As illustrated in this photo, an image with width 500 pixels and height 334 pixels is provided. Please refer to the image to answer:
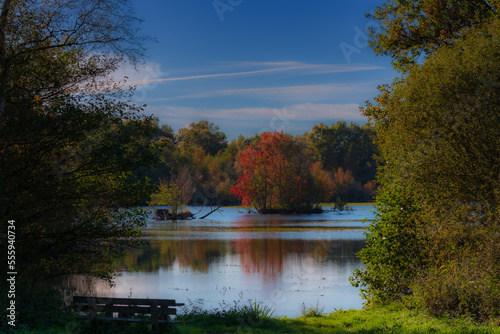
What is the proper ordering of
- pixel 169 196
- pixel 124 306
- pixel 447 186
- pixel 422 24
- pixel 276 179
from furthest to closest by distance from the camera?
pixel 276 179
pixel 169 196
pixel 422 24
pixel 447 186
pixel 124 306

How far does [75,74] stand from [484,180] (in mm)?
10056

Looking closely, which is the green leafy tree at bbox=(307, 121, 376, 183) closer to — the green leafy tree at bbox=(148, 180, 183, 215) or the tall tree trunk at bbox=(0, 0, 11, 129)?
the green leafy tree at bbox=(148, 180, 183, 215)

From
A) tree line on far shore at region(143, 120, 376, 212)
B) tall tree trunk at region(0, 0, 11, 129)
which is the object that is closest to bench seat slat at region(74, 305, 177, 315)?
tall tree trunk at region(0, 0, 11, 129)

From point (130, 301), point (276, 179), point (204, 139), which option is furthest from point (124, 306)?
point (204, 139)

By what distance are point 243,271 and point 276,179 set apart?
4095 cm

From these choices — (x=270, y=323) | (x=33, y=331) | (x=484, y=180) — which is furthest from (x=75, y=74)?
(x=484, y=180)

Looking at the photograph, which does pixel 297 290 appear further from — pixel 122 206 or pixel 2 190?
pixel 2 190

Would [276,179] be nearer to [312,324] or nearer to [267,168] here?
[267,168]

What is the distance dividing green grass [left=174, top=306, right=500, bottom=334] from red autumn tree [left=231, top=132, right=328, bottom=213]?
49.3 metres

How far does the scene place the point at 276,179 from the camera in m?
62.5

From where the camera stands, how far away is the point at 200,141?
96.2 metres

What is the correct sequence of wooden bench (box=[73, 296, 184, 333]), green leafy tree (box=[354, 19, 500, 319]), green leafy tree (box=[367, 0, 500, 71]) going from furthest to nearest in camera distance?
1. green leafy tree (box=[367, 0, 500, 71])
2. green leafy tree (box=[354, 19, 500, 319])
3. wooden bench (box=[73, 296, 184, 333])

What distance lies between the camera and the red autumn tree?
62.4 m

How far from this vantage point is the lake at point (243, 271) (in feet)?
54.4
